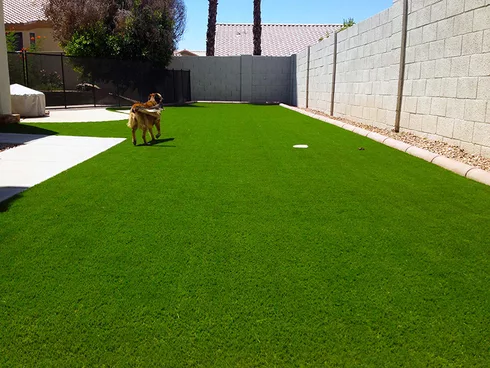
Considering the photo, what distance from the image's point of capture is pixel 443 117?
8734 mm

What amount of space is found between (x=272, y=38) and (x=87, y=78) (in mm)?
24736

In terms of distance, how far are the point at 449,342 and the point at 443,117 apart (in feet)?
23.0

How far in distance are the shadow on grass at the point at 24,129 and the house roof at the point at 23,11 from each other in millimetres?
18794

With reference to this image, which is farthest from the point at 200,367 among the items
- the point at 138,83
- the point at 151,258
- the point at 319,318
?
the point at 138,83

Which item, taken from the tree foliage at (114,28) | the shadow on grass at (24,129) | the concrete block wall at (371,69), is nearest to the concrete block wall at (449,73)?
the concrete block wall at (371,69)

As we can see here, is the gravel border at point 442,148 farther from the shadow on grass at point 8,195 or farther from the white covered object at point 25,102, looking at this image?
the white covered object at point 25,102

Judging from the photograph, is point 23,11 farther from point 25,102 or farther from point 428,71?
point 428,71

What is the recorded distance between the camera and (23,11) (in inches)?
1198

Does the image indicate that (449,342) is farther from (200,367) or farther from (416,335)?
(200,367)

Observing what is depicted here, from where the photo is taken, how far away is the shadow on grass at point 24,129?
11.1 meters

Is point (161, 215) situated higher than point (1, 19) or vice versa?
point (1, 19)

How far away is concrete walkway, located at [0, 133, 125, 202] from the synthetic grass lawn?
461mm

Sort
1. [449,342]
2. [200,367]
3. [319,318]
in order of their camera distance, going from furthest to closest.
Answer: [319,318] → [449,342] → [200,367]

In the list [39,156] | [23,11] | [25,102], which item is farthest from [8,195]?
[23,11]
